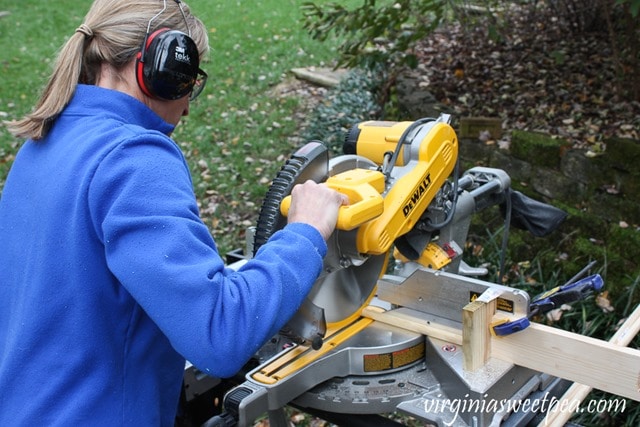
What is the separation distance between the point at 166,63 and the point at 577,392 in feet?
5.30

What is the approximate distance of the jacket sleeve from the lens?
1.48m

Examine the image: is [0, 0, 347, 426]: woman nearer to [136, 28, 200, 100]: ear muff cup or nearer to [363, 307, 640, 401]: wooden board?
[136, 28, 200, 100]: ear muff cup

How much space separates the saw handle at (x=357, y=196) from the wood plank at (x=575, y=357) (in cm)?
56

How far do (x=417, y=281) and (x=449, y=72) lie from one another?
4831mm

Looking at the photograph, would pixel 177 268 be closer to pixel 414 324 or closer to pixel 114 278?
pixel 114 278

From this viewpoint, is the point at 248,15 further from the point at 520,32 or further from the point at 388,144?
the point at 388,144

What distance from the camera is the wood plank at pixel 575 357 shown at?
191cm

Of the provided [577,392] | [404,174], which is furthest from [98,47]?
[577,392]

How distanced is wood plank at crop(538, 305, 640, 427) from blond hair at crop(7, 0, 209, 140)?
5.12ft

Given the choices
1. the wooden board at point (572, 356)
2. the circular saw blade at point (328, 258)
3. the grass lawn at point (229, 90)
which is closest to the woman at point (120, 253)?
the circular saw blade at point (328, 258)

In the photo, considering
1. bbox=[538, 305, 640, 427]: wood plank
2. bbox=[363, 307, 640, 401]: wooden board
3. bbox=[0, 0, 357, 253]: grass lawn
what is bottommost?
bbox=[0, 0, 357, 253]: grass lawn

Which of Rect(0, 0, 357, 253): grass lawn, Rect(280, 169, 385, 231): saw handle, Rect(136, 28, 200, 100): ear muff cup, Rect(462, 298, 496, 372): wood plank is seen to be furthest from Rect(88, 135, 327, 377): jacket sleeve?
Rect(0, 0, 357, 253): grass lawn

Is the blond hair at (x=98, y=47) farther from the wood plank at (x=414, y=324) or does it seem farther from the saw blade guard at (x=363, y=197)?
the wood plank at (x=414, y=324)

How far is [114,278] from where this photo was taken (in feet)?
5.33
